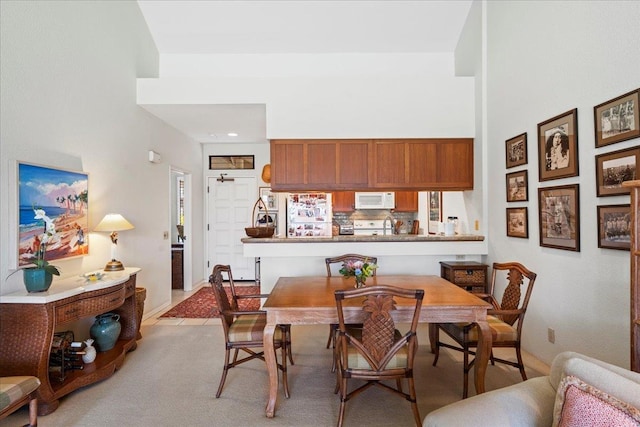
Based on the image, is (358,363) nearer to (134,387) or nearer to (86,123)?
(134,387)

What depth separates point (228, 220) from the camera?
21.6ft

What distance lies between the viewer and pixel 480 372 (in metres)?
2.25

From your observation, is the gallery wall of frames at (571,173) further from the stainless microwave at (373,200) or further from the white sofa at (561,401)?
the stainless microwave at (373,200)

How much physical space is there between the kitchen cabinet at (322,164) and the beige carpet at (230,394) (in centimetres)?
194

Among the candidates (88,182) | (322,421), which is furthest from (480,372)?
(88,182)

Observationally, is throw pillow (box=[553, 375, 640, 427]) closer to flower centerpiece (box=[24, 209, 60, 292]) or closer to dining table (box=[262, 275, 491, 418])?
dining table (box=[262, 275, 491, 418])

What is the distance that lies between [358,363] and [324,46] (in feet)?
13.0

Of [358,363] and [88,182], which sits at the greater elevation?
[88,182]

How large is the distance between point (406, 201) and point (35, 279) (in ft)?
18.1

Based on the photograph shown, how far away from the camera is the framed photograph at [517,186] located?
3.14 meters

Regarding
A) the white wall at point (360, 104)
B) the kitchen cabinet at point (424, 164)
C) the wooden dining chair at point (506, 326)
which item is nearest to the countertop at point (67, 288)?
the white wall at point (360, 104)

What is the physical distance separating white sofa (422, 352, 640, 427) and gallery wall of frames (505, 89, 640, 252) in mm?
1275

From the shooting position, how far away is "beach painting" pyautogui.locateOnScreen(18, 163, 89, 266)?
8.20 feet

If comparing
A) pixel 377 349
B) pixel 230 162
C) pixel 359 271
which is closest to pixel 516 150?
pixel 359 271
